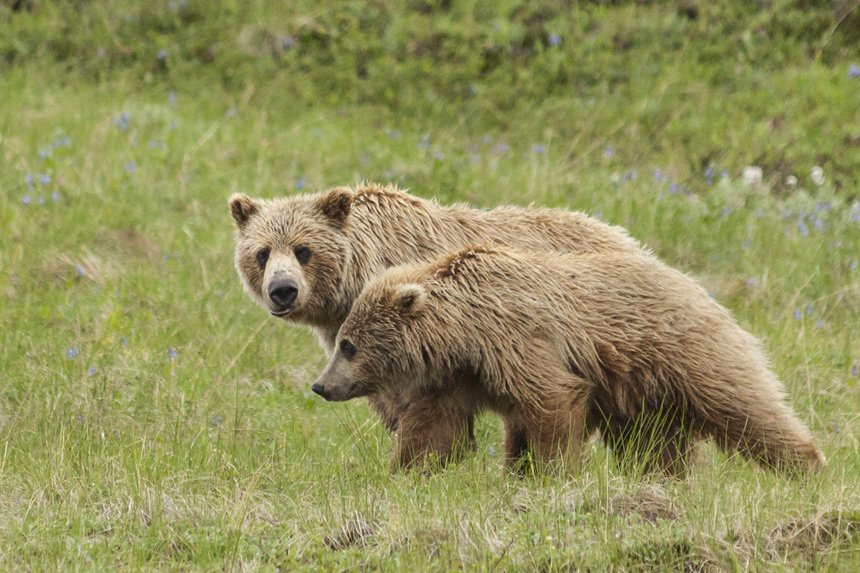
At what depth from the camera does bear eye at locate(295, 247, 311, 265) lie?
6133mm

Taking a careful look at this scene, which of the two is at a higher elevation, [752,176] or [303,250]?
[752,176]

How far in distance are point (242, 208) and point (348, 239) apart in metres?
0.73

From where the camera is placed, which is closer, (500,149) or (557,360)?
(557,360)

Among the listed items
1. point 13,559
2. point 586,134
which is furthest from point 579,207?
point 13,559

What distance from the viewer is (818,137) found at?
11.2 metres

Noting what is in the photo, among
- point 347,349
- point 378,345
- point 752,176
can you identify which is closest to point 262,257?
point 347,349

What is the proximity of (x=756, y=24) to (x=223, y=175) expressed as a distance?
7.02 metres

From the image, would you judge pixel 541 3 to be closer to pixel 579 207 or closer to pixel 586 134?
pixel 586 134

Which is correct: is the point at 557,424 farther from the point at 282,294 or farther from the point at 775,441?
the point at 282,294

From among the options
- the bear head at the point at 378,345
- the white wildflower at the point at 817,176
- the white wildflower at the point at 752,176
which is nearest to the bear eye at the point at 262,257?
the bear head at the point at 378,345

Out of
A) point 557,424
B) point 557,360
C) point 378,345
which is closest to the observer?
point 557,424

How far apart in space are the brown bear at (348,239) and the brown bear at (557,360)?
0.49m

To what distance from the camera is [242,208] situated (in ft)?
20.9

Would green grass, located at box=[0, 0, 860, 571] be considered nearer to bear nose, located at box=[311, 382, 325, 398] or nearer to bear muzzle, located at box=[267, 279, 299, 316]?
bear nose, located at box=[311, 382, 325, 398]
